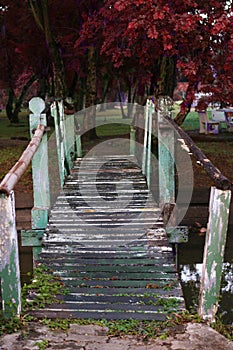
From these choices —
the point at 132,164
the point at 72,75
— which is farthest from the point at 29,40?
the point at 132,164

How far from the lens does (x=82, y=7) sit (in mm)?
13297

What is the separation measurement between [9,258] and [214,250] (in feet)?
4.43

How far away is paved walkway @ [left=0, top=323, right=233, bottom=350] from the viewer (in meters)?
3.19

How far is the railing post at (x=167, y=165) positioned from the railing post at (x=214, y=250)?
197 cm

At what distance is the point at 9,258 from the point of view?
Answer: 3443 millimetres

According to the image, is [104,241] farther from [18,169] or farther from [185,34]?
[185,34]

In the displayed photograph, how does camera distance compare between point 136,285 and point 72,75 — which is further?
point 72,75

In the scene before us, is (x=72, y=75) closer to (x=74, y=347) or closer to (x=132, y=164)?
(x=132, y=164)

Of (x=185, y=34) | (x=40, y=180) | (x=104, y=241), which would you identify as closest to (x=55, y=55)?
(x=185, y=34)

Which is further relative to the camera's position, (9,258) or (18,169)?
(18,169)

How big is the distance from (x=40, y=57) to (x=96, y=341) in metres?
14.1

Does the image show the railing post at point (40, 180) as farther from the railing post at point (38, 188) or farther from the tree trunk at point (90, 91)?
the tree trunk at point (90, 91)

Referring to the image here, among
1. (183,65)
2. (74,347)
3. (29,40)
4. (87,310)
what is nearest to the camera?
(74,347)

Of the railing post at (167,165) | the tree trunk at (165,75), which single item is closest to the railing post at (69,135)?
the tree trunk at (165,75)
